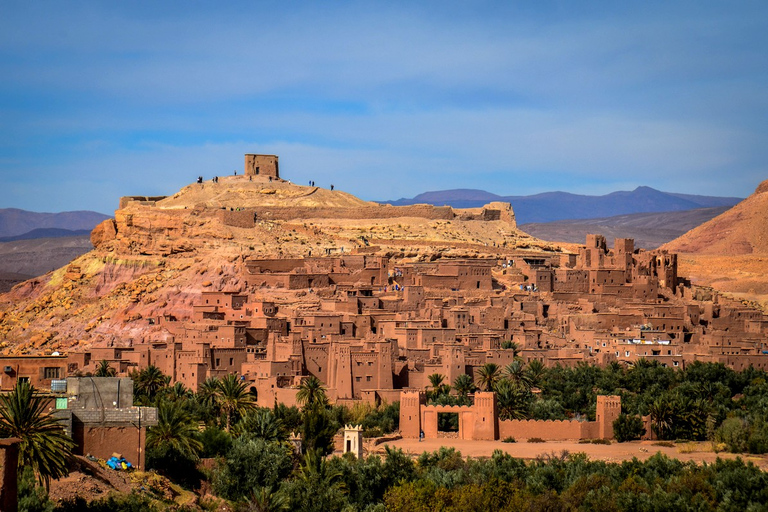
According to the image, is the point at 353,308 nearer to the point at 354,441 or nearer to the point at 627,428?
the point at 627,428

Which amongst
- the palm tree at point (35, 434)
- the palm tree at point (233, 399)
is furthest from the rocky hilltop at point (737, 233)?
the palm tree at point (35, 434)

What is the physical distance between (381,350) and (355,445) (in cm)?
911

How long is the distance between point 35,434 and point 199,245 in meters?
46.9

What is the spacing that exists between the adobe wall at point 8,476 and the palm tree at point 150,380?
25.4m

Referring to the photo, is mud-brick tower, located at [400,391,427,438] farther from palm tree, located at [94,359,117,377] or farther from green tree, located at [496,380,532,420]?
palm tree, located at [94,359,117,377]

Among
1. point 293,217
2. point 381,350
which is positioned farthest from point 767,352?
point 293,217

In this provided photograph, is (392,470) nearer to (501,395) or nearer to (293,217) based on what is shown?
(501,395)

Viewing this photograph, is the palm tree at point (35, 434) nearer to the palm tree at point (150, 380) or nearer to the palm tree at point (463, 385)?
the palm tree at point (150, 380)

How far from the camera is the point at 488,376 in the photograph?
52.3 metres

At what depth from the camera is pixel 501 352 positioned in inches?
Answer: 2147

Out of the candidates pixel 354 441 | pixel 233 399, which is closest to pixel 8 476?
pixel 354 441

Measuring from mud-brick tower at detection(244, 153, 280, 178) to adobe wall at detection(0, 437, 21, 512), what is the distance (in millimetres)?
68851

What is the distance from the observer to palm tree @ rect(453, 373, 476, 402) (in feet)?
166

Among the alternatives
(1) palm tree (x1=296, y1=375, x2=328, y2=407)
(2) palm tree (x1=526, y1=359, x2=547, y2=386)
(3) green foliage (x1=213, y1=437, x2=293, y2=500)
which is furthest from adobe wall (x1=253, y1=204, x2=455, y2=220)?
(3) green foliage (x1=213, y1=437, x2=293, y2=500)
